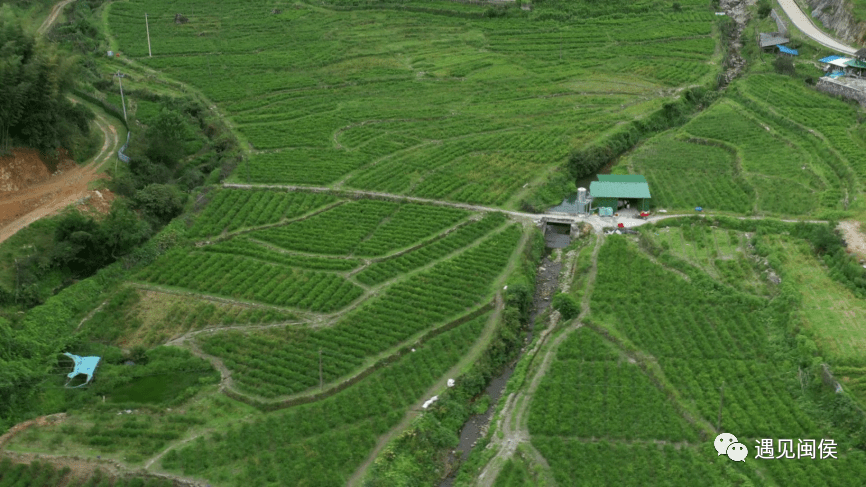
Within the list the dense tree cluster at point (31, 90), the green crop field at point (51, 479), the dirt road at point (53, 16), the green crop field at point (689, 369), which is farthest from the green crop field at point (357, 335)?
the dirt road at point (53, 16)

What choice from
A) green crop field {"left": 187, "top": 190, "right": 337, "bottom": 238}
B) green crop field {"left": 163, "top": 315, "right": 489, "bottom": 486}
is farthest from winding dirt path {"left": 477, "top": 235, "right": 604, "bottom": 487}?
green crop field {"left": 187, "top": 190, "right": 337, "bottom": 238}

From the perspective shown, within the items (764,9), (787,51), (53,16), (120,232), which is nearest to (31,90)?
(120,232)

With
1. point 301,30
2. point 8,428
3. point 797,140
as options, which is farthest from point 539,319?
point 301,30

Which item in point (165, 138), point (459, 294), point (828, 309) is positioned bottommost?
point (459, 294)

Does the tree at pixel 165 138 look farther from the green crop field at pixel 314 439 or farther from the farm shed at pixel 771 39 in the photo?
the farm shed at pixel 771 39

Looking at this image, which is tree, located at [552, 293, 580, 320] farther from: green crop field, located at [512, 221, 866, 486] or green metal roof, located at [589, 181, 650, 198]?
green metal roof, located at [589, 181, 650, 198]

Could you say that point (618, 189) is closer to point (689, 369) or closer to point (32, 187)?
point (689, 369)
